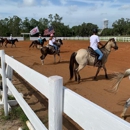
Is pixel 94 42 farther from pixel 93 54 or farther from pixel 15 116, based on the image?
pixel 15 116

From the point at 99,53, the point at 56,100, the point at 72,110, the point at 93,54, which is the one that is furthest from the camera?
the point at 99,53

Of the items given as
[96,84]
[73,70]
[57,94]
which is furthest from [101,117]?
[73,70]

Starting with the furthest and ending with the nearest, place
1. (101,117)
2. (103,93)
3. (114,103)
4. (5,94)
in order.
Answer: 1. (103,93)
2. (114,103)
3. (5,94)
4. (101,117)

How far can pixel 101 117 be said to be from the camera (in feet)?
4.89

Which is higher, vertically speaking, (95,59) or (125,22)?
(125,22)

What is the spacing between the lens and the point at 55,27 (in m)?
102

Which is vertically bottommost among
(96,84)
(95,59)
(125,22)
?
(96,84)

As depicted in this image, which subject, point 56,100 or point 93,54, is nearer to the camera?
point 56,100

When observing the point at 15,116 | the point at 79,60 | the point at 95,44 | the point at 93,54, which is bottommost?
the point at 15,116

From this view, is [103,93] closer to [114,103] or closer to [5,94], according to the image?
[114,103]

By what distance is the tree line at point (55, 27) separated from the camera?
91062mm

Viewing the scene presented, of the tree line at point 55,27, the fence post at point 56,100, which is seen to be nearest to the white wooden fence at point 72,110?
the fence post at point 56,100

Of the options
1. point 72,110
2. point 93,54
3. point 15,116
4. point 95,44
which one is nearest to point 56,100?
point 72,110

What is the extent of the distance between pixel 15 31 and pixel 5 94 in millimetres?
89050
